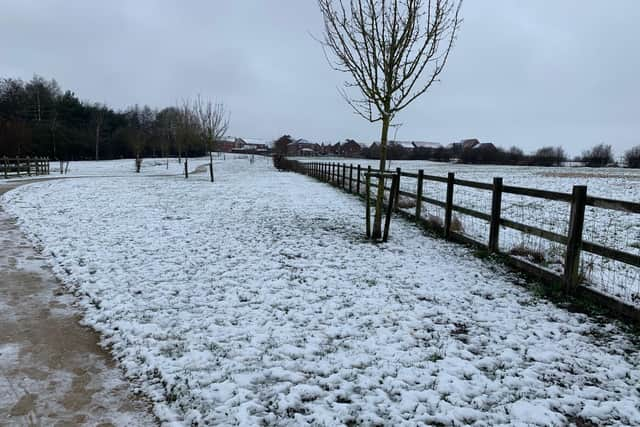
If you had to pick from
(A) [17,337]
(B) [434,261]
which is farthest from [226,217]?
(A) [17,337]

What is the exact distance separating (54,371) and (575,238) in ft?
19.0

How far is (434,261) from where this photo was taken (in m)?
6.71

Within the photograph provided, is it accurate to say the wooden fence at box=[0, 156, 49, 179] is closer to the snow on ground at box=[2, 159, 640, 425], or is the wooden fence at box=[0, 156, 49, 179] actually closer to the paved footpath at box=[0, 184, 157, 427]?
the snow on ground at box=[2, 159, 640, 425]

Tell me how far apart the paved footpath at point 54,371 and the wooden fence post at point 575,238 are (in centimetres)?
495

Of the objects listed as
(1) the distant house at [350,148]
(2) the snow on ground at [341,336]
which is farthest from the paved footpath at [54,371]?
(1) the distant house at [350,148]

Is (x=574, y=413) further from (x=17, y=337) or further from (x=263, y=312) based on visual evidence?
(x=17, y=337)

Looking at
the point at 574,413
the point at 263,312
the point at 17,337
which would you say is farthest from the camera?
the point at 263,312

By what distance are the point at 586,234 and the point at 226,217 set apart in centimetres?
866

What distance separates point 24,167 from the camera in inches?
1139

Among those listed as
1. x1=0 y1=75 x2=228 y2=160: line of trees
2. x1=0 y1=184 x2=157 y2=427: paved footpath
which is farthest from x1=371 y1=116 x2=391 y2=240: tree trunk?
x1=0 y1=75 x2=228 y2=160: line of trees

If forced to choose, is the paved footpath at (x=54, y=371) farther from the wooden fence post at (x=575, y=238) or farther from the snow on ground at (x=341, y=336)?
the wooden fence post at (x=575, y=238)

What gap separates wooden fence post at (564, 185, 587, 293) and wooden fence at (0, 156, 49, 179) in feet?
100

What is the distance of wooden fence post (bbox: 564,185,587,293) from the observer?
499 cm

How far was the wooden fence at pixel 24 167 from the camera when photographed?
26.4 meters
